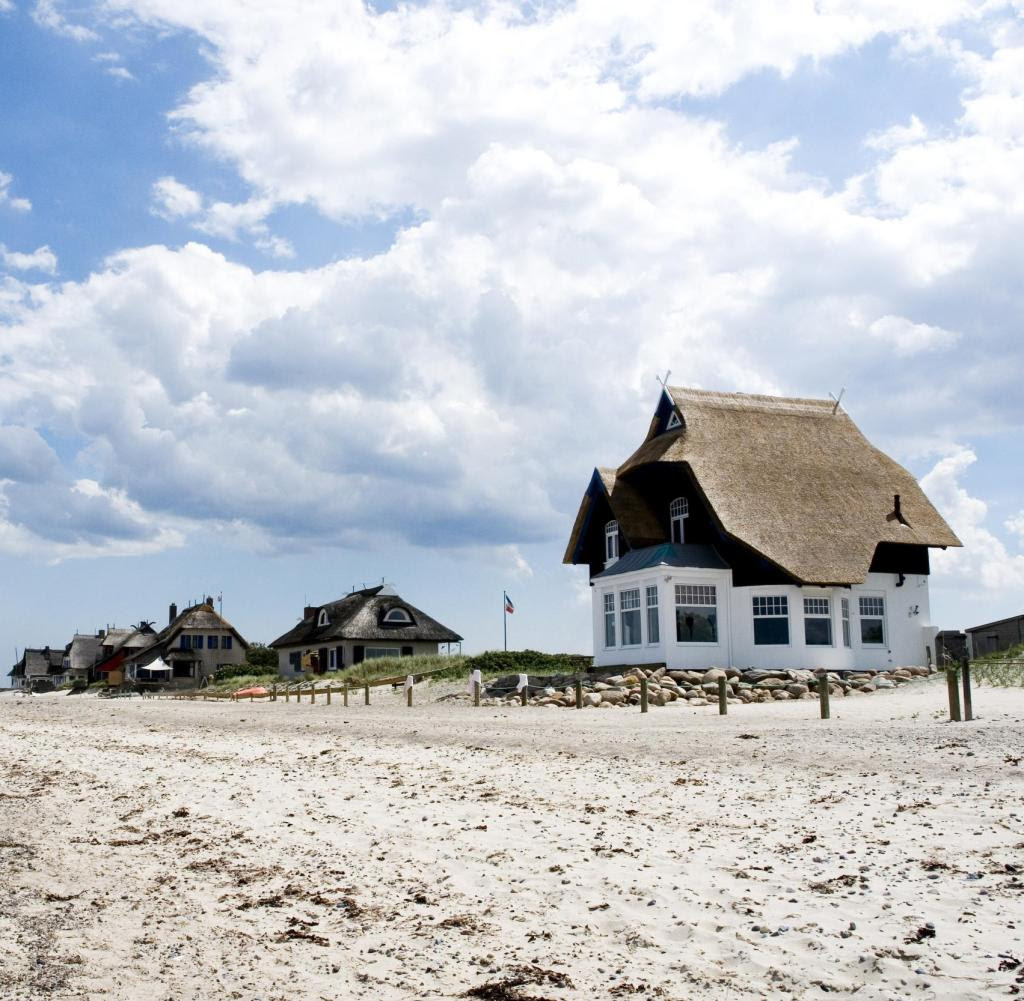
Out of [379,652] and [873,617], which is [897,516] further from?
[379,652]

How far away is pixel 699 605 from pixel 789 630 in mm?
2869

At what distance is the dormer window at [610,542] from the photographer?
39500mm

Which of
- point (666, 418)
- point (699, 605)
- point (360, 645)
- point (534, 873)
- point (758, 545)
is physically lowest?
point (534, 873)

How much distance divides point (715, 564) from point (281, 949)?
28.7 m

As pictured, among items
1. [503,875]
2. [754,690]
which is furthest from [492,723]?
[503,875]

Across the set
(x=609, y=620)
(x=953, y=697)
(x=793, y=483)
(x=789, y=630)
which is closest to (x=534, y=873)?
(x=953, y=697)

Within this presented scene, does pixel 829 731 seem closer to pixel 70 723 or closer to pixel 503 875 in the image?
pixel 503 875

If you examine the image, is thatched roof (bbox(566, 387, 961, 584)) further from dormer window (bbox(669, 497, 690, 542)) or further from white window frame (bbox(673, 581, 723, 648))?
white window frame (bbox(673, 581, 723, 648))

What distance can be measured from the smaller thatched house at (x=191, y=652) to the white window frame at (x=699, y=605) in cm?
5438

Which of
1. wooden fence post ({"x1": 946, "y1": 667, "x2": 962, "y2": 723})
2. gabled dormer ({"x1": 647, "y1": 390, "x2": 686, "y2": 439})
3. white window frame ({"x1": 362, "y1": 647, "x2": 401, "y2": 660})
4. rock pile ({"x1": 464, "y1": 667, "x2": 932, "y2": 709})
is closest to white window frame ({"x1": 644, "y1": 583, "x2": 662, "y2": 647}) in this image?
rock pile ({"x1": 464, "y1": 667, "x2": 932, "y2": 709})

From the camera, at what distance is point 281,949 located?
734 centimetres

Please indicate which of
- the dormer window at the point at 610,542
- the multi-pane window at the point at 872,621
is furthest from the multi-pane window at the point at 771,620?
the dormer window at the point at 610,542

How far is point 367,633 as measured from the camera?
6275cm

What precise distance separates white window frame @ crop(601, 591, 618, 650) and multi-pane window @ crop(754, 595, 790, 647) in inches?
193
